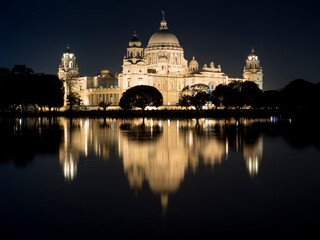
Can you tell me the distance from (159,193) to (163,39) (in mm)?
124531

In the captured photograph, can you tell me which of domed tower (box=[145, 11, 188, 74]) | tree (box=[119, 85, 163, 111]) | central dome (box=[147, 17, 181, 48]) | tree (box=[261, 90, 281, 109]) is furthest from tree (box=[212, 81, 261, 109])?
central dome (box=[147, 17, 181, 48])

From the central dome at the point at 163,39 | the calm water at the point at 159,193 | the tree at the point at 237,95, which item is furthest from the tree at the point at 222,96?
the calm water at the point at 159,193

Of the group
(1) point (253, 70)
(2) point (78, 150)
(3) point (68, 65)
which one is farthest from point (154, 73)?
(2) point (78, 150)

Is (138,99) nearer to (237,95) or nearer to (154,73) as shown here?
(237,95)

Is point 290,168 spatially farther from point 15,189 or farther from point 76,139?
point 76,139

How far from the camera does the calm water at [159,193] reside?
11.6 metres

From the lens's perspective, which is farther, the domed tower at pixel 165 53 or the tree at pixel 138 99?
the domed tower at pixel 165 53

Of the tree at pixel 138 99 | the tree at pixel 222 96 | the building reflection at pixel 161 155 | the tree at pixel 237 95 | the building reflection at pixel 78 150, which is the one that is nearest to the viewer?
the building reflection at pixel 161 155

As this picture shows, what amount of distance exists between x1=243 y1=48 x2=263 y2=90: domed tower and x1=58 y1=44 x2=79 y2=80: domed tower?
5124 cm

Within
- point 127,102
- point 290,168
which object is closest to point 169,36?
point 127,102

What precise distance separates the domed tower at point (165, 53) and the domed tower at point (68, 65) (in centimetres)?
2030

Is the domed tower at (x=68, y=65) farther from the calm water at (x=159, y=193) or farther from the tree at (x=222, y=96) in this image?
the calm water at (x=159, y=193)

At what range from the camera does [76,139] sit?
32031mm

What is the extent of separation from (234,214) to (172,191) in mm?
2877
